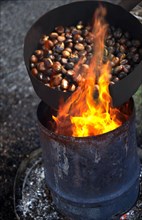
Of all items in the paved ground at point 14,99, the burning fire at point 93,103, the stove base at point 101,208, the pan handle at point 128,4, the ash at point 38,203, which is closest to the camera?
the burning fire at point 93,103

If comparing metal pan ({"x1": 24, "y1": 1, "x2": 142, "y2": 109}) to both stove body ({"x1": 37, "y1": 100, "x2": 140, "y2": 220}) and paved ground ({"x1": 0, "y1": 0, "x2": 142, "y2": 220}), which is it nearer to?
stove body ({"x1": 37, "y1": 100, "x2": 140, "y2": 220})

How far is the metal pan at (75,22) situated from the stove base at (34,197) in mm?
1099

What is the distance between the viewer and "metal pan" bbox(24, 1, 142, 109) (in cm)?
285

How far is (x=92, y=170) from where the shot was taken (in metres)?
3.20

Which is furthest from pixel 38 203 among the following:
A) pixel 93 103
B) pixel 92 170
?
pixel 93 103

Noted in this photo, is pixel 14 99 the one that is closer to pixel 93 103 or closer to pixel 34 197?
pixel 34 197

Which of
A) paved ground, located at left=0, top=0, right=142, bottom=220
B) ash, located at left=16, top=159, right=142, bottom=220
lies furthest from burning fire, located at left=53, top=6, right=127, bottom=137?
paved ground, located at left=0, top=0, right=142, bottom=220

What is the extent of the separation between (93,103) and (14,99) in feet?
7.43

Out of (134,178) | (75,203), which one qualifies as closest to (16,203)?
(75,203)

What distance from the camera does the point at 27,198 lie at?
13.1ft

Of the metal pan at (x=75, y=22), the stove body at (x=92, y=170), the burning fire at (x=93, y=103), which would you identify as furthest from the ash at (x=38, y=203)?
the metal pan at (x=75, y=22)

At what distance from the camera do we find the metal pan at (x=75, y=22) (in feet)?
9.35

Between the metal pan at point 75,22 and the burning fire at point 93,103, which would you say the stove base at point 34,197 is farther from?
the metal pan at point 75,22

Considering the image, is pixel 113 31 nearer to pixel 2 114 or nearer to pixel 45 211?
pixel 45 211
